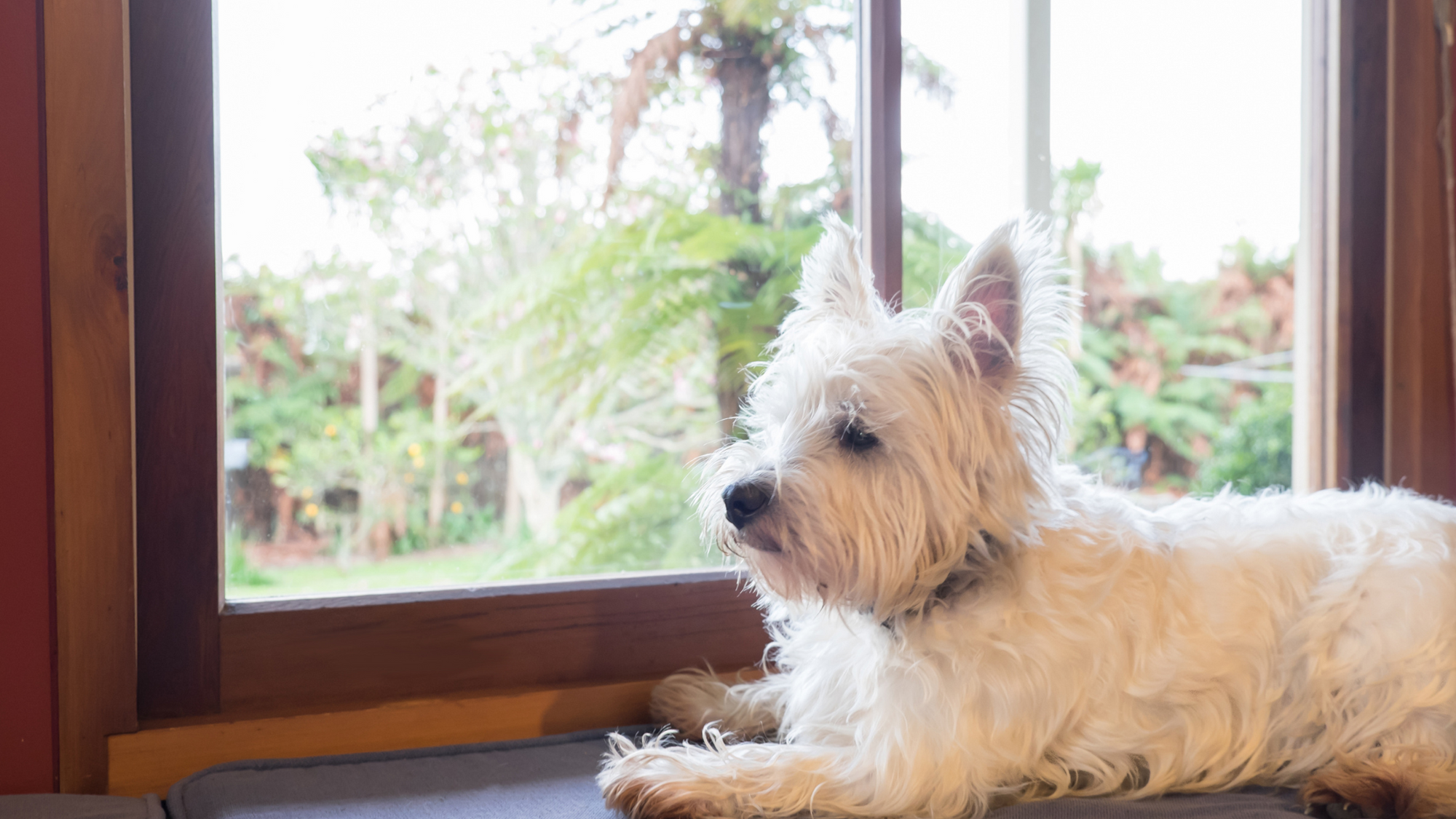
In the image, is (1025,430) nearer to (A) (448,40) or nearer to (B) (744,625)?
(B) (744,625)

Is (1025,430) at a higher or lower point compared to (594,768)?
higher

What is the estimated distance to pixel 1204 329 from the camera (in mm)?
3131

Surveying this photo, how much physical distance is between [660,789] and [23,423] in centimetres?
110

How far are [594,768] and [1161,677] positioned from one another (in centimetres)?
90

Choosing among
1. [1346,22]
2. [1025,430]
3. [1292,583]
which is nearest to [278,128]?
[1025,430]

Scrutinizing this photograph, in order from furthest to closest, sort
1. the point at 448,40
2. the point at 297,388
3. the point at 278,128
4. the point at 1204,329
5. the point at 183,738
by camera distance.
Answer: the point at 1204,329 → the point at 448,40 → the point at 297,388 → the point at 278,128 → the point at 183,738

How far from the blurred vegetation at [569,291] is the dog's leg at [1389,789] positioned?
121 cm

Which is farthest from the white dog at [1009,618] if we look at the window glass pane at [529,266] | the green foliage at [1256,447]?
the green foliage at [1256,447]

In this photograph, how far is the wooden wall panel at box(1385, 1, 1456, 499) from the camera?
2.17 m

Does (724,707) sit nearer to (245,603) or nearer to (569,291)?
(245,603)

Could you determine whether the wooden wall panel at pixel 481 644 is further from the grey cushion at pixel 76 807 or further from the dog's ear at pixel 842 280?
the dog's ear at pixel 842 280

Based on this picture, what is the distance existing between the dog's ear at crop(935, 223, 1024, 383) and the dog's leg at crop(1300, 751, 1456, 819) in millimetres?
710

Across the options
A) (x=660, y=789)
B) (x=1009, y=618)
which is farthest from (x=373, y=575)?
(x=1009, y=618)

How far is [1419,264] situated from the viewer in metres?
2.18
